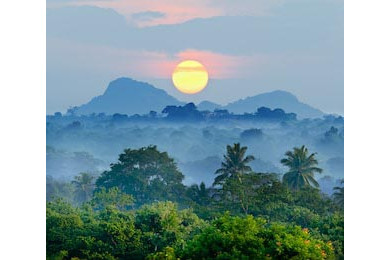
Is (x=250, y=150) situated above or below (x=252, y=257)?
above

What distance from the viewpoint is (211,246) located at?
7836 mm

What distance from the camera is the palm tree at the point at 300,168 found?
915cm

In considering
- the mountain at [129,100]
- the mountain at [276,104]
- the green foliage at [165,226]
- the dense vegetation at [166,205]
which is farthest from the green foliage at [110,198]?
the mountain at [276,104]

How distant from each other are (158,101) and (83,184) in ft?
3.75

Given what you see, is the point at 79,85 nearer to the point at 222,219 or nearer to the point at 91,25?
the point at 91,25

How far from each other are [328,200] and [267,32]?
1710 mm

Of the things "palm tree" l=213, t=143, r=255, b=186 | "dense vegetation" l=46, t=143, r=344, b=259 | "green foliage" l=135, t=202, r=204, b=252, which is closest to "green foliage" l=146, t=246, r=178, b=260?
"dense vegetation" l=46, t=143, r=344, b=259

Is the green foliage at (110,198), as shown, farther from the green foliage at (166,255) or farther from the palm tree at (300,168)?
the palm tree at (300,168)

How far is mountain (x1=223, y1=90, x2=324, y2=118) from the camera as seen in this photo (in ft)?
29.4

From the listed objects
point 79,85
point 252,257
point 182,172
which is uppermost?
point 79,85

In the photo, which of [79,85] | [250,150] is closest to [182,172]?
[250,150]

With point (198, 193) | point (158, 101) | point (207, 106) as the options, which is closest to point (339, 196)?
point (198, 193)

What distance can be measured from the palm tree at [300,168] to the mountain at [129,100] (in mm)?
1172

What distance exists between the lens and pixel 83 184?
951cm
